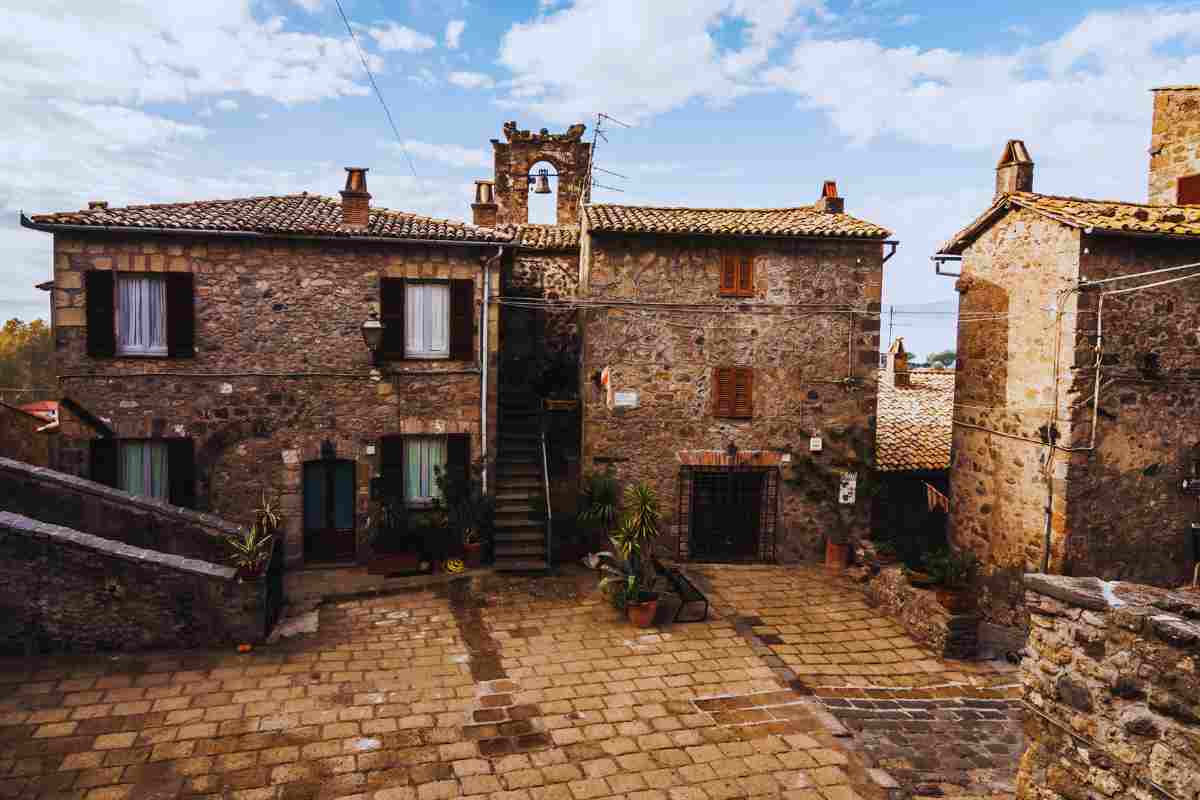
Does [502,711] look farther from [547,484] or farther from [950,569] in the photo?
[950,569]

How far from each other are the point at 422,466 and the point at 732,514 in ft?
19.8

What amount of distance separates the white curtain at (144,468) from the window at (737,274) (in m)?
10.6

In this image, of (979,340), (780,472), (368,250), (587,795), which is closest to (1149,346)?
(979,340)

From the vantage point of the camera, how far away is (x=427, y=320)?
14.1 metres

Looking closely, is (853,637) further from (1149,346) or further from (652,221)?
(652,221)

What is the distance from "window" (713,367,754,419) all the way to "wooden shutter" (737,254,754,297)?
146 cm

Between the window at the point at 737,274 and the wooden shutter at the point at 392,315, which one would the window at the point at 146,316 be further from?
the window at the point at 737,274

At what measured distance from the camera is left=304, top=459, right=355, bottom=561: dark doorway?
45.6ft

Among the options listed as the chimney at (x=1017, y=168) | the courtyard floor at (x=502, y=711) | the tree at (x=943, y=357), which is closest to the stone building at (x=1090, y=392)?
the chimney at (x=1017, y=168)

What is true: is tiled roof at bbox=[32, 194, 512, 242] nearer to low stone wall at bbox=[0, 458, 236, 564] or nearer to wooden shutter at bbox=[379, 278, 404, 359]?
wooden shutter at bbox=[379, 278, 404, 359]

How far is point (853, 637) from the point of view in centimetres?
1135

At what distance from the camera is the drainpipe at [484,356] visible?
555 inches

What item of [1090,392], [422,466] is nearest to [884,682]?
[1090,392]

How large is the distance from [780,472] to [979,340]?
4435 mm
